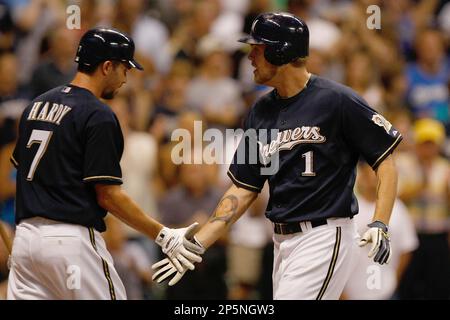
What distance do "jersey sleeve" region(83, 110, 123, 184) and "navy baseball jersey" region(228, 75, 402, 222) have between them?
42.3 inches

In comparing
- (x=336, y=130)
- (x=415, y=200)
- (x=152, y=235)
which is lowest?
(x=415, y=200)

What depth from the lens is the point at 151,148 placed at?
36.7 feet

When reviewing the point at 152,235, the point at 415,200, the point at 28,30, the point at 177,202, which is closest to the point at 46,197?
the point at 152,235

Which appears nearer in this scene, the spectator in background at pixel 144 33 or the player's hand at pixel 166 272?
the player's hand at pixel 166 272

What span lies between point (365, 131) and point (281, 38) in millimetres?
844

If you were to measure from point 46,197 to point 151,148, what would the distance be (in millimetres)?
4490

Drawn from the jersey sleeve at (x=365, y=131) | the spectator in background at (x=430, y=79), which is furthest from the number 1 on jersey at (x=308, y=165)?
the spectator in background at (x=430, y=79)

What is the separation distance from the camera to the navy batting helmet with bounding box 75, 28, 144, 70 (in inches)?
274

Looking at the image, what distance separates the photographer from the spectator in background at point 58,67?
446 inches

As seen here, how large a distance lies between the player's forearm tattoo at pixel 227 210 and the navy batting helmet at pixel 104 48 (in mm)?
1171

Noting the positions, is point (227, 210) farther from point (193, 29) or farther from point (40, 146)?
point (193, 29)

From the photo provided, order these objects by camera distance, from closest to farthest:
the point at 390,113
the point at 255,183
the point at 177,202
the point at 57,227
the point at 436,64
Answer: the point at 57,227
the point at 255,183
the point at 177,202
the point at 390,113
the point at 436,64

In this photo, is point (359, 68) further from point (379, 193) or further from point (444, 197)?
point (379, 193)

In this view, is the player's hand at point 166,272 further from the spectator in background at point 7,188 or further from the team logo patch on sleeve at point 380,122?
the spectator in background at point 7,188
